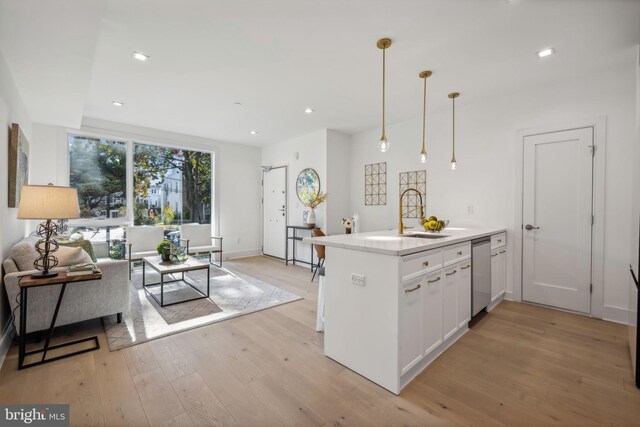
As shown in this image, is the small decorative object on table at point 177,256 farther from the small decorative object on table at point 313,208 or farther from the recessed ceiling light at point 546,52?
the recessed ceiling light at point 546,52

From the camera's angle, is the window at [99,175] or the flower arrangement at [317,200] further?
the flower arrangement at [317,200]

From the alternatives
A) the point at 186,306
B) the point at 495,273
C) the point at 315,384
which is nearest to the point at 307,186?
the point at 186,306

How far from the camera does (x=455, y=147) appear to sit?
4.06m

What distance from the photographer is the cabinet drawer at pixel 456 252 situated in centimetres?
230

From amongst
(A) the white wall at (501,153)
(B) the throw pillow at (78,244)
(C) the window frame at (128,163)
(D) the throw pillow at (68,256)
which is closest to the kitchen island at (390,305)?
(A) the white wall at (501,153)

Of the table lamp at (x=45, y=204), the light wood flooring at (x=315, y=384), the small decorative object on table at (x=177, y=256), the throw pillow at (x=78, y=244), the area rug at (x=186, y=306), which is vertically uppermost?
the table lamp at (x=45, y=204)

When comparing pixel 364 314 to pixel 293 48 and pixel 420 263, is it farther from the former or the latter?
pixel 293 48

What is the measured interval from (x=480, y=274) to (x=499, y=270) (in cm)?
81

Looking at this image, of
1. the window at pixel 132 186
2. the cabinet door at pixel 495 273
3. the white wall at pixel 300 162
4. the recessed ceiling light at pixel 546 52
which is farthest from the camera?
the white wall at pixel 300 162

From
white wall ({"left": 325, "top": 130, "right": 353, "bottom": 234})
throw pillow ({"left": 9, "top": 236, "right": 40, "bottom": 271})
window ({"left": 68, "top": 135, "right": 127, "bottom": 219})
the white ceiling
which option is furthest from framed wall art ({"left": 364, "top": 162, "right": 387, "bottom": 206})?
throw pillow ({"left": 9, "top": 236, "right": 40, "bottom": 271})

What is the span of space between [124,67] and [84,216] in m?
3.03

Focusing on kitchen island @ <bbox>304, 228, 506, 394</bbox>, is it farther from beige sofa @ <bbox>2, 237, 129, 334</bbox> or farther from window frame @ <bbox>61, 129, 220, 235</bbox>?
window frame @ <bbox>61, 129, 220, 235</bbox>

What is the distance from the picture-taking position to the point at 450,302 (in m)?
2.35

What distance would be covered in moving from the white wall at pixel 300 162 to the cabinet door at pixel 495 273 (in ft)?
8.97
